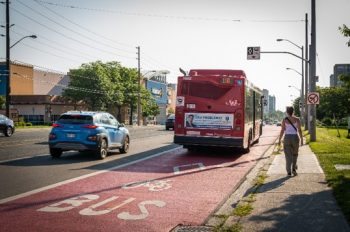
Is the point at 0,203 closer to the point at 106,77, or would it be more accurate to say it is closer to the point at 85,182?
the point at 85,182

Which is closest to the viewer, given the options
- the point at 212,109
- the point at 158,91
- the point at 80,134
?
the point at 80,134

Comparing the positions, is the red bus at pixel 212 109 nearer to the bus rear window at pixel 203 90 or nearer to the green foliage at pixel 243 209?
the bus rear window at pixel 203 90

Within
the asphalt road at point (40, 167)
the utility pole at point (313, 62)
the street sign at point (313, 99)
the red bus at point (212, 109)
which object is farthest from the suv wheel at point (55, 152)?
the utility pole at point (313, 62)

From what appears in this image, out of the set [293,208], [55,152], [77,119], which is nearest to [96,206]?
[293,208]

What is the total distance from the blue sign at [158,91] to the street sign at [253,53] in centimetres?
7761

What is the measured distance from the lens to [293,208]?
24.5 ft

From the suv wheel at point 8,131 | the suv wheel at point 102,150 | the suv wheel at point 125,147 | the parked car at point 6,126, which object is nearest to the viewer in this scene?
the suv wheel at point 102,150

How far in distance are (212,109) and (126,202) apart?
31.1ft

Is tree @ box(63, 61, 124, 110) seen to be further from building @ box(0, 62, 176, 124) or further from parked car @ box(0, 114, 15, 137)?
parked car @ box(0, 114, 15, 137)

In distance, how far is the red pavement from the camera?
6758mm

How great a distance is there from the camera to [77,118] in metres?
15.9

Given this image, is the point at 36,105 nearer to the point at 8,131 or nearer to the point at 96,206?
the point at 8,131

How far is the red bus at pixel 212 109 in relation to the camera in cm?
1712

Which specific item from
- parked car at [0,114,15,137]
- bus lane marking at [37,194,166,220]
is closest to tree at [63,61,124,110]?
parked car at [0,114,15,137]
